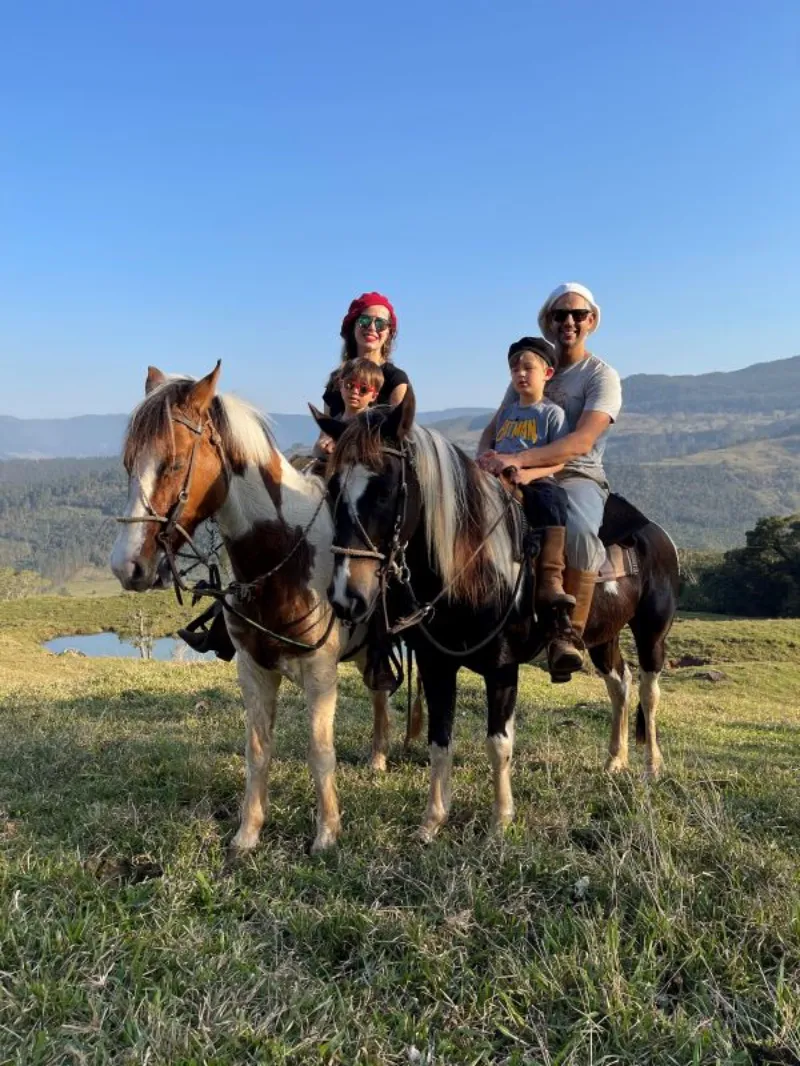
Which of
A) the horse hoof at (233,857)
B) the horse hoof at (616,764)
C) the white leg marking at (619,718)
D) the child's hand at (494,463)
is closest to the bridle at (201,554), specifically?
the child's hand at (494,463)

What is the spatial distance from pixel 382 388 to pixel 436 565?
62.4 inches

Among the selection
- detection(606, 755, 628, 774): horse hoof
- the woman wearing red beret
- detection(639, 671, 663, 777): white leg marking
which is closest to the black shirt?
the woman wearing red beret

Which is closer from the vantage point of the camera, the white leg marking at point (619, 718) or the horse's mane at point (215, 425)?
the horse's mane at point (215, 425)

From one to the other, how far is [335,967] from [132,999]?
2.74 feet

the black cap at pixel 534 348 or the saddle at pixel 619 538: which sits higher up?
the black cap at pixel 534 348

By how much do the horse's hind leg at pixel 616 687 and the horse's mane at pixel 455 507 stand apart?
2.22m

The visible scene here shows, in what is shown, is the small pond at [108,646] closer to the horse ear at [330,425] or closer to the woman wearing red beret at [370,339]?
the woman wearing red beret at [370,339]

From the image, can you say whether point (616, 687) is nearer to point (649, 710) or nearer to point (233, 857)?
point (649, 710)

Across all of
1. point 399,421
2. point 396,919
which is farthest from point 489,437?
point 396,919

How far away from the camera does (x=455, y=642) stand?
4.29 metres

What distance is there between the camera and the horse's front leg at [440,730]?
432 cm

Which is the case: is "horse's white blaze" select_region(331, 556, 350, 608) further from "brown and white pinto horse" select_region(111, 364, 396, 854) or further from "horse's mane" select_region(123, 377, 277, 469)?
"horse's mane" select_region(123, 377, 277, 469)

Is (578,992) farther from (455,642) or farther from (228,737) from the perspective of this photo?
(228,737)

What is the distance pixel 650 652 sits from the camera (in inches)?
244
